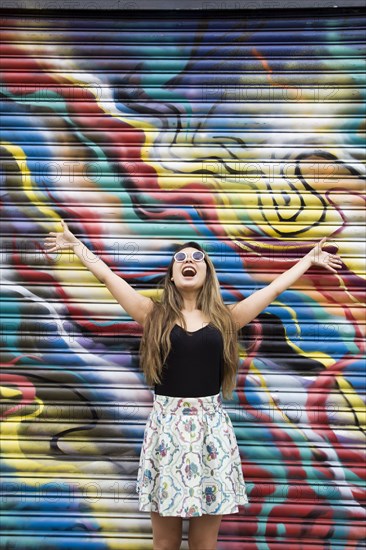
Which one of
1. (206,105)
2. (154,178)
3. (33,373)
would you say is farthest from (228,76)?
(33,373)

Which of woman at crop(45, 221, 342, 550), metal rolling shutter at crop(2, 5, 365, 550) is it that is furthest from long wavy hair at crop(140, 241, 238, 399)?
metal rolling shutter at crop(2, 5, 365, 550)

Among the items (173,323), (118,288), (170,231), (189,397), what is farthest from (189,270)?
(170,231)

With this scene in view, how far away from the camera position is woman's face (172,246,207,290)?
3379 millimetres

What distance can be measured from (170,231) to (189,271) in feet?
3.06

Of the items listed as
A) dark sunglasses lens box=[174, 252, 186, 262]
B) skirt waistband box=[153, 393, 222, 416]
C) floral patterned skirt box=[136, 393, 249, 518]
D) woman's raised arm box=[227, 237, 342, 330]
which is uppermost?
dark sunglasses lens box=[174, 252, 186, 262]

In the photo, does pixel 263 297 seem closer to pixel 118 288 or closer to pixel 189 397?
pixel 189 397

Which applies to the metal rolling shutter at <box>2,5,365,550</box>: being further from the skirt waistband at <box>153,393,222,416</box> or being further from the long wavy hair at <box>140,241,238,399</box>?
the skirt waistband at <box>153,393,222,416</box>

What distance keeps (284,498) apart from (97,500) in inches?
50.2

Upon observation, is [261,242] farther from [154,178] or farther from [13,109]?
[13,109]

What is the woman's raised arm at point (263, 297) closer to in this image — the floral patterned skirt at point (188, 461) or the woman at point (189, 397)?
the woman at point (189, 397)

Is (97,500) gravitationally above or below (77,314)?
below

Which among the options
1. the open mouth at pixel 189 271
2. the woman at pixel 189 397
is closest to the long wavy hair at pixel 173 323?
the woman at pixel 189 397

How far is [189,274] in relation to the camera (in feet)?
11.2

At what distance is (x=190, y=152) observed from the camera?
4.27m
